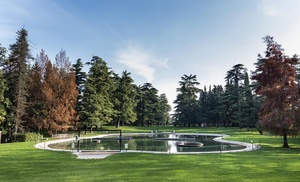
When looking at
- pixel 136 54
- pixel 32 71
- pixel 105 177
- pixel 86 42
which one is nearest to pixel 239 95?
pixel 136 54

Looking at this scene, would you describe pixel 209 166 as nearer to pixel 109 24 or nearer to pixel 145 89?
pixel 109 24

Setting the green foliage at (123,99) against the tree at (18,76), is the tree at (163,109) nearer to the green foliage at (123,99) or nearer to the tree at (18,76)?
the green foliage at (123,99)

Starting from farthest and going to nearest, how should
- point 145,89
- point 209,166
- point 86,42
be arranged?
point 145,89
point 86,42
point 209,166

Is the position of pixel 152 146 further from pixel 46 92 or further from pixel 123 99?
pixel 123 99

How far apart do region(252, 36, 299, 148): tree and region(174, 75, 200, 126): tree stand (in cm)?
4196

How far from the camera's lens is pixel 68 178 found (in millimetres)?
8617

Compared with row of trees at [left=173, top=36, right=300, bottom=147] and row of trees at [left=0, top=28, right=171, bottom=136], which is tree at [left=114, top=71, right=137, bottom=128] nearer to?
row of trees at [left=0, top=28, right=171, bottom=136]

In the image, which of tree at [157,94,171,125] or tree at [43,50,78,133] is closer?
tree at [43,50,78,133]

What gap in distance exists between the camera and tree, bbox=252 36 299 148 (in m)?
18.3

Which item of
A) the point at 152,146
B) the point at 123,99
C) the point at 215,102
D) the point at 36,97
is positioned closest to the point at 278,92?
the point at 152,146

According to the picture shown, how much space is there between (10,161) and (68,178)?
5822mm

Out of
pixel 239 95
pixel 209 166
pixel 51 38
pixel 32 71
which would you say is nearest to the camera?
pixel 209 166

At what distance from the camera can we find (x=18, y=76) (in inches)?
1153

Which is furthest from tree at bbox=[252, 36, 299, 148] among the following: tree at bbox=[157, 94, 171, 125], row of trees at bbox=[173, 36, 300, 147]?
tree at bbox=[157, 94, 171, 125]
